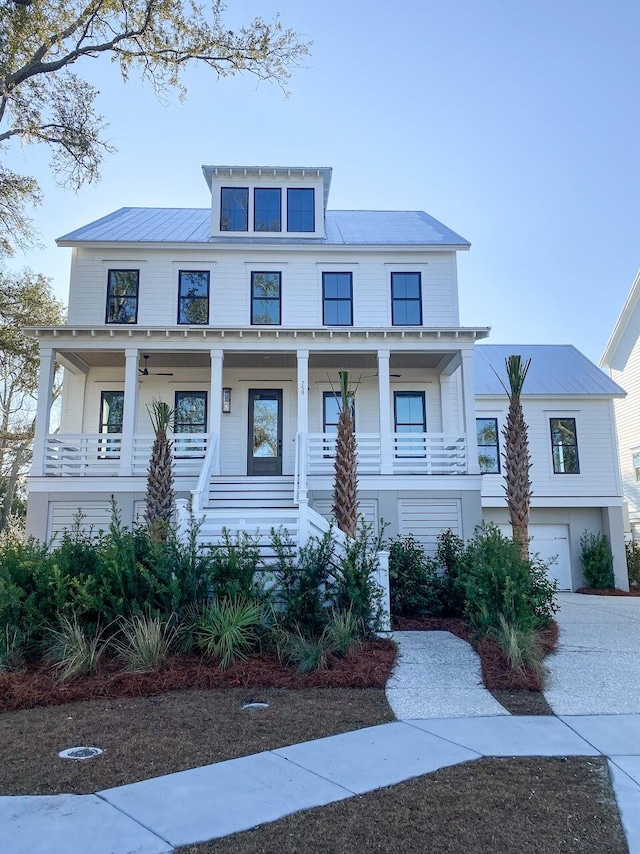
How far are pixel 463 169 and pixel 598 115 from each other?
3377mm

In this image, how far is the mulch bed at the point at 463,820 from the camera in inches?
135

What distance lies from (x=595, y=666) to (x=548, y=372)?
46.6ft

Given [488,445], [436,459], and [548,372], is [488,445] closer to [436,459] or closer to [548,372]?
[548,372]

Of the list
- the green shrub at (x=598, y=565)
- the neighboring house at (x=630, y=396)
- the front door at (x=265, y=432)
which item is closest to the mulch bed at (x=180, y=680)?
the front door at (x=265, y=432)

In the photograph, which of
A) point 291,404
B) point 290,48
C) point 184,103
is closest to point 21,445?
point 291,404

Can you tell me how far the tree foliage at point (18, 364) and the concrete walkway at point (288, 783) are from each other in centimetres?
1872

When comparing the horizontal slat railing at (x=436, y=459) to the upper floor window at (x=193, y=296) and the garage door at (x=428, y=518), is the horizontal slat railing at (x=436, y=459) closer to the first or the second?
the garage door at (x=428, y=518)

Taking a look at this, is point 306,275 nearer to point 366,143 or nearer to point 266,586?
point 366,143

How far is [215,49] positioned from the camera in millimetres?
12539

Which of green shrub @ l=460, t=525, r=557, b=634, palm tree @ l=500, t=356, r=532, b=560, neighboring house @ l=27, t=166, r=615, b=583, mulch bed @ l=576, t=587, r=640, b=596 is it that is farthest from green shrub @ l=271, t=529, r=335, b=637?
mulch bed @ l=576, t=587, r=640, b=596

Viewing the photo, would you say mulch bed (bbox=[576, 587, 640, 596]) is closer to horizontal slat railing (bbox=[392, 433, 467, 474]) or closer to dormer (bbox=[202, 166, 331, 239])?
horizontal slat railing (bbox=[392, 433, 467, 474])

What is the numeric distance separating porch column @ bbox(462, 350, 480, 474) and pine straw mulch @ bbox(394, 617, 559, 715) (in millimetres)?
4733

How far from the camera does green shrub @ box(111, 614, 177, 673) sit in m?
7.10

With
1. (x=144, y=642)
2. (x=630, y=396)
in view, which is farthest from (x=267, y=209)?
(x=630, y=396)
